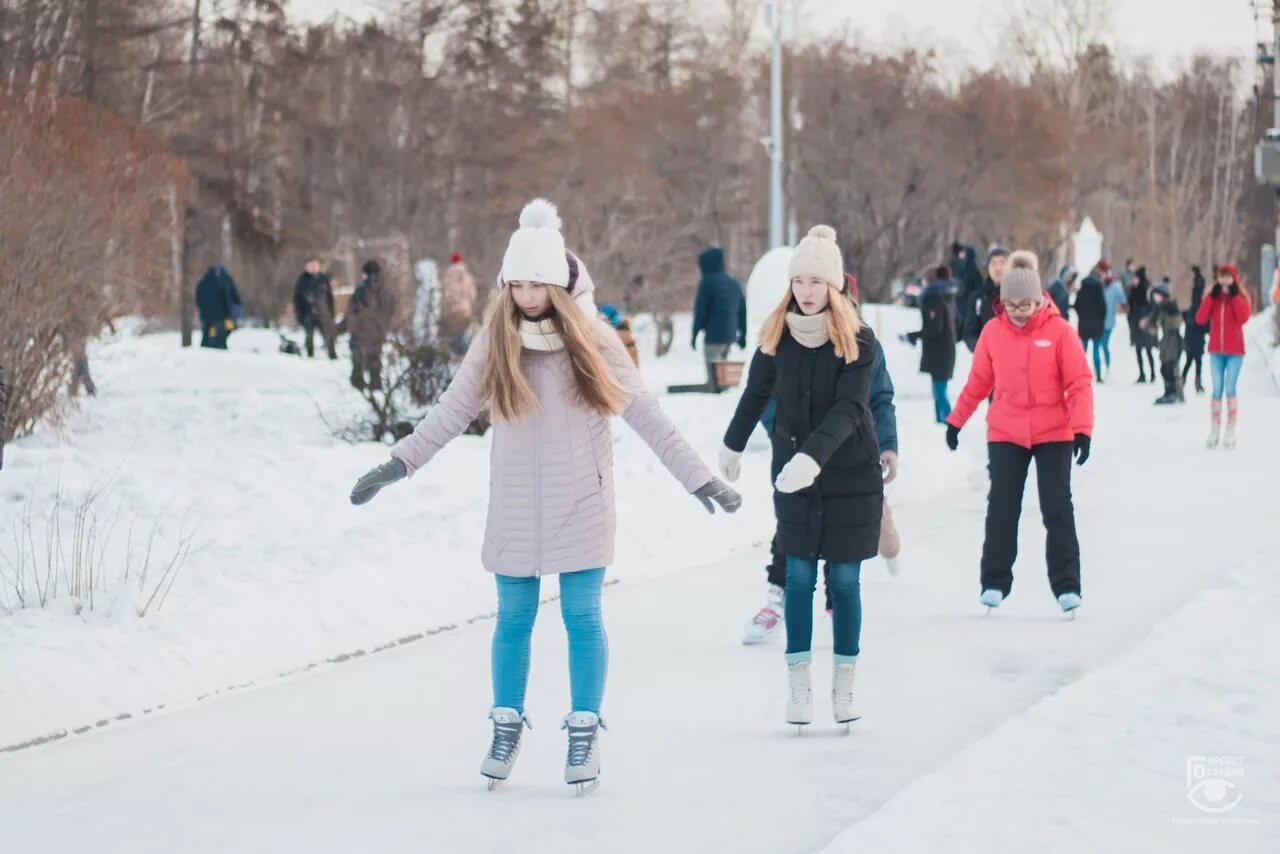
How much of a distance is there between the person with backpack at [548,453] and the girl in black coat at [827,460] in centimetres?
73

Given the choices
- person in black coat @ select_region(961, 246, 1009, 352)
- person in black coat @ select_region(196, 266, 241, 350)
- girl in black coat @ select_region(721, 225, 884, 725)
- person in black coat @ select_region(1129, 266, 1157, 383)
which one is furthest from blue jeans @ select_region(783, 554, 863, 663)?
person in black coat @ select_region(196, 266, 241, 350)

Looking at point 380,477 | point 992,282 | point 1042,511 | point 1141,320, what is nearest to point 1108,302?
point 1141,320

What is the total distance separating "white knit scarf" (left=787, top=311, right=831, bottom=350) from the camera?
6379 mm

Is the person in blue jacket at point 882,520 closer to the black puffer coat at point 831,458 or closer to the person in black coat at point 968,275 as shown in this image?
the black puffer coat at point 831,458

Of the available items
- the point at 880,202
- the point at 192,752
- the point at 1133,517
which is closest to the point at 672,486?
the point at 1133,517

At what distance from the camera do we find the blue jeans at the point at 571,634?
5.68m

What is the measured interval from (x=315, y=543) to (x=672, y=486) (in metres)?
3.32

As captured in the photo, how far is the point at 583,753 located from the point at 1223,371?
12.8 metres

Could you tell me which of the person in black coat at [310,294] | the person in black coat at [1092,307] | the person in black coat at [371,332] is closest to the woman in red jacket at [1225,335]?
the person in black coat at [371,332]

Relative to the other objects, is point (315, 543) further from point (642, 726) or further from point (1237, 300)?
point (1237, 300)

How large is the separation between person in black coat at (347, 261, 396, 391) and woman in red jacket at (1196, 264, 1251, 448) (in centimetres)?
696

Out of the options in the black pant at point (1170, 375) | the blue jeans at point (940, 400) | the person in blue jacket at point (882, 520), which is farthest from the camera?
the black pant at point (1170, 375)

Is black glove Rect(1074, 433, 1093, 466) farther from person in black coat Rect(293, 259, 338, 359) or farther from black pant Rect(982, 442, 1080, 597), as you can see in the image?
person in black coat Rect(293, 259, 338, 359)

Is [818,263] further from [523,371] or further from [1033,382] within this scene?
[1033,382]
